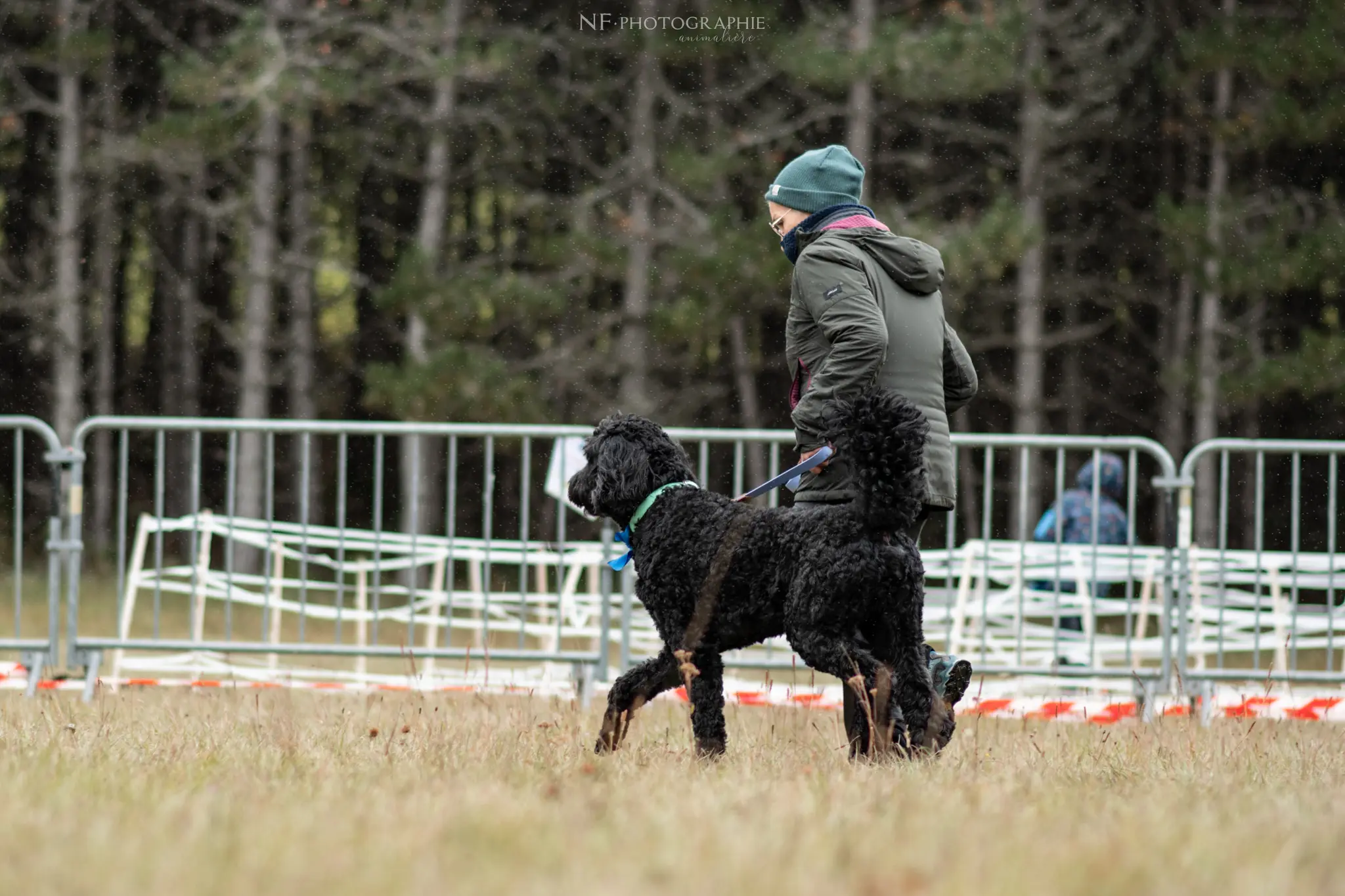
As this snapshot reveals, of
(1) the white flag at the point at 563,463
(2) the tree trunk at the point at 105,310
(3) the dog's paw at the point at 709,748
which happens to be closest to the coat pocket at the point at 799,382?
(3) the dog's paw at the point at 709,748

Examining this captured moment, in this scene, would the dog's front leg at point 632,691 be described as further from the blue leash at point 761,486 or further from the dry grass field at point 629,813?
the blue leash at point 761,486

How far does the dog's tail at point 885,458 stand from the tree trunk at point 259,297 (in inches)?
527

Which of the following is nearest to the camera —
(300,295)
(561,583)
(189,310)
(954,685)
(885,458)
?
(885,458)

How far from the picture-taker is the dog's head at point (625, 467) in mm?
4742

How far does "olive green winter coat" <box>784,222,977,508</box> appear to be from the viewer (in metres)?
4.55

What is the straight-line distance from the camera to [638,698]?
4828 millimetres

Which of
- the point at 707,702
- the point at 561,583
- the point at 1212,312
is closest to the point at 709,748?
the point at 707,702

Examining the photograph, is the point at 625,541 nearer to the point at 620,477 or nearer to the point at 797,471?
the point at 620,477

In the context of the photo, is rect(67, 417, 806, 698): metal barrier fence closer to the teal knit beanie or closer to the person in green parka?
the person in green parka

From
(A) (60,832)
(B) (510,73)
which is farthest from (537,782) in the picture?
(B) (510,73)

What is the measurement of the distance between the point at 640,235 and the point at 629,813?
1335 centimetres

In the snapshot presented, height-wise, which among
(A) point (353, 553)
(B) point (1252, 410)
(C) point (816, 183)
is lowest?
(A) point (353, 553)

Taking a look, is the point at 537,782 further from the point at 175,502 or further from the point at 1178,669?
the point at 175,502

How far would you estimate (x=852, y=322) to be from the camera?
4543 mm
